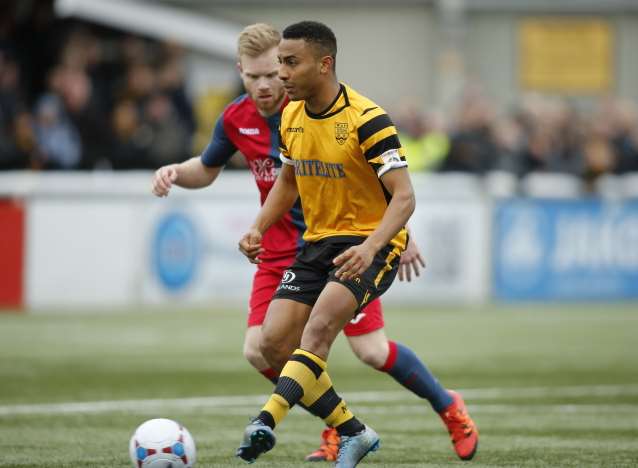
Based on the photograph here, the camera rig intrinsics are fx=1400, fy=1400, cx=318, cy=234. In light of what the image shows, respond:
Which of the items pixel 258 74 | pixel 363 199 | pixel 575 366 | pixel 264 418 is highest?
pixel 258 74

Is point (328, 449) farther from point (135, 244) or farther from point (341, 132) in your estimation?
point (135, 244)

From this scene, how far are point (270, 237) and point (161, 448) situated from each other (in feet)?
5.96

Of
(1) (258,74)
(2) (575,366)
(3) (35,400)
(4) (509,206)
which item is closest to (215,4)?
(4) (509,206)

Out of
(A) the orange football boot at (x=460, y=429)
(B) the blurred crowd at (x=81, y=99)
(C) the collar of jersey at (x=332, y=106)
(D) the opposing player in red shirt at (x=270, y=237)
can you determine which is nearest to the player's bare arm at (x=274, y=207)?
(C) the collar of jersey at (x=332, y=106)

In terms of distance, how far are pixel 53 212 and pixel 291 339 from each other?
10.4 m

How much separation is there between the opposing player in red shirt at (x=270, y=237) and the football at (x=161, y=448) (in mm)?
919

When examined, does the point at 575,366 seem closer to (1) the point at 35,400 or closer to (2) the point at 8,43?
(1) the point at 35,400

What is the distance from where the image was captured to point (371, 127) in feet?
21.9

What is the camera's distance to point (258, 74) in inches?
300

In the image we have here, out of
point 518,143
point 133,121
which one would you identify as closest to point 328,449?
point 133,121

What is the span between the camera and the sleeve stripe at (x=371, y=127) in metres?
6.66

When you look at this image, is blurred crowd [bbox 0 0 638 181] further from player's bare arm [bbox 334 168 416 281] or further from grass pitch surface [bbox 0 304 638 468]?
player's bare arm [bbox 334 168 416 281]

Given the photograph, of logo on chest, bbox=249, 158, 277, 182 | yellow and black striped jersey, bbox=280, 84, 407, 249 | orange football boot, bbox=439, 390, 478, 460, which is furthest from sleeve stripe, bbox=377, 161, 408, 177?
orange football boot, bbox=439, 390, 478, 460

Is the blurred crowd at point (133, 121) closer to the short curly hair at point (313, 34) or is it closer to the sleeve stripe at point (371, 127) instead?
the short curly hair at point (313, 34)
